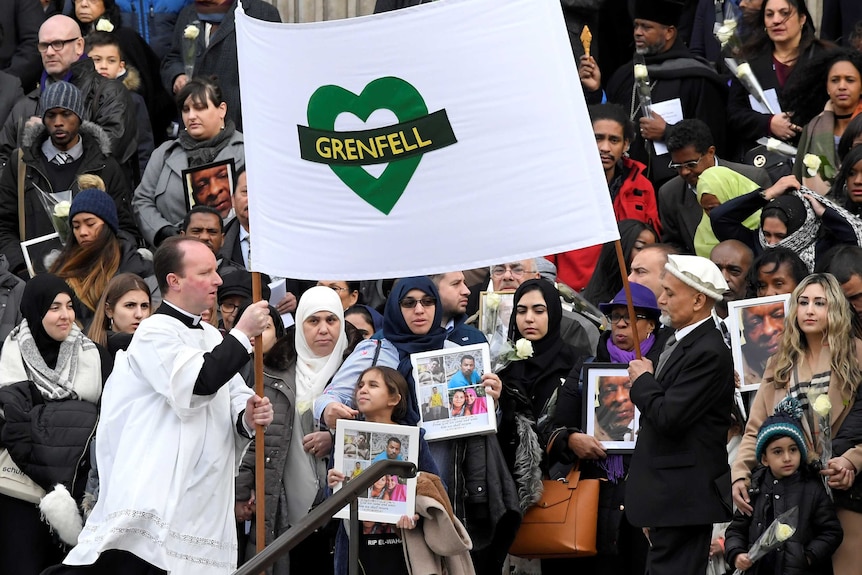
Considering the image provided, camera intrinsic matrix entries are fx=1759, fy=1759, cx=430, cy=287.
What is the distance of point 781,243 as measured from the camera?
1094 cm

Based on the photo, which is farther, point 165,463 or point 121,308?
point 121,308

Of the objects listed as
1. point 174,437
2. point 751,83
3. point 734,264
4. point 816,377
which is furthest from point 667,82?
point 174,437

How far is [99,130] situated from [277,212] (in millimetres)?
5590

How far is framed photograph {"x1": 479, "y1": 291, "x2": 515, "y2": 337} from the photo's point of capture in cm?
1122

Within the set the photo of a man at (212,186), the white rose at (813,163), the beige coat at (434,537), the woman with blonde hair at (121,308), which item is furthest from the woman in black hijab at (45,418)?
the white rose at (813,163)

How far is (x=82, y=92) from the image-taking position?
14609 millimetres

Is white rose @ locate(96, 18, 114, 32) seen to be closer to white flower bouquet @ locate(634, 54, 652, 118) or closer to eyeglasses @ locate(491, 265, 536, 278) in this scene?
white flower bouquet @ locate(634, 54, 652, 118)

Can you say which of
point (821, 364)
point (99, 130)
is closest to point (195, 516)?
point (821, 364)

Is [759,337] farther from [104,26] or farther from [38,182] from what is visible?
[104,26]

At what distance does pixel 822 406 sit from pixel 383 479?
92.4 inches

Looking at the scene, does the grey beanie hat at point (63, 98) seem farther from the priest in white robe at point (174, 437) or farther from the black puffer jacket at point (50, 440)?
the priest in white robe at point (174, 437)

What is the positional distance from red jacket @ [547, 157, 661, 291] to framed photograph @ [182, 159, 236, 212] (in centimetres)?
253

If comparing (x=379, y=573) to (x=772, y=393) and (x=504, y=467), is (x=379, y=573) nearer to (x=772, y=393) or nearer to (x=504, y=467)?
(x=504, y=467)

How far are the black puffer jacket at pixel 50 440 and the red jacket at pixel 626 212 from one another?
12.9 ft
